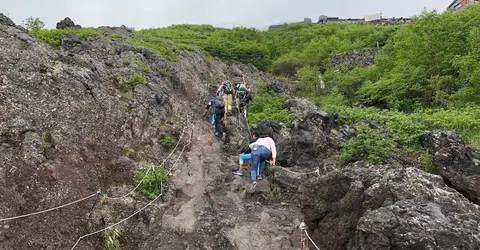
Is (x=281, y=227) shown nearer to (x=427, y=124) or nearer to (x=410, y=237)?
(x=410, y=237)

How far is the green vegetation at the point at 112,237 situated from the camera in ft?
26.1

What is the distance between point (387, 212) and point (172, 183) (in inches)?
281

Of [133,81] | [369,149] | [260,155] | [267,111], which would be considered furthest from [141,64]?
[369,149]

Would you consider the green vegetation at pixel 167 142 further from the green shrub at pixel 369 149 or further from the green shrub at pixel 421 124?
the green shrub at pixel 421 124

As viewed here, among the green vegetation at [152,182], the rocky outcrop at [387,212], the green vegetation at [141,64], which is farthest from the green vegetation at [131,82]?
the rocky outcrop at [387,212]

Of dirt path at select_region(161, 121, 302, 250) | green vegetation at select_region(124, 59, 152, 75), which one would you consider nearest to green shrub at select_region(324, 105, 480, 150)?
dirt path at select_region(161, 121, 302, 250)

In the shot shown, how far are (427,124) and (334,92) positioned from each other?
Answer: 12.9 meters

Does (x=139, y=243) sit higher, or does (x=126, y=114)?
(x=126, y=114)

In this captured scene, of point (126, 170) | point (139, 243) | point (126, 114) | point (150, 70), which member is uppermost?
point (150, 70)

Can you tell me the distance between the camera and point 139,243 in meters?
8.40

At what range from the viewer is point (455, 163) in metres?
9.52

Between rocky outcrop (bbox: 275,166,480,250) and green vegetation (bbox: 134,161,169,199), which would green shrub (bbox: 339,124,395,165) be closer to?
rocky outcrop (bbox: 275,166,480,250)

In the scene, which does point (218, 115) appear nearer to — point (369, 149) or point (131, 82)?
point (131, 82)

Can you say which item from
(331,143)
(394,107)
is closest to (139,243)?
(331,143)
